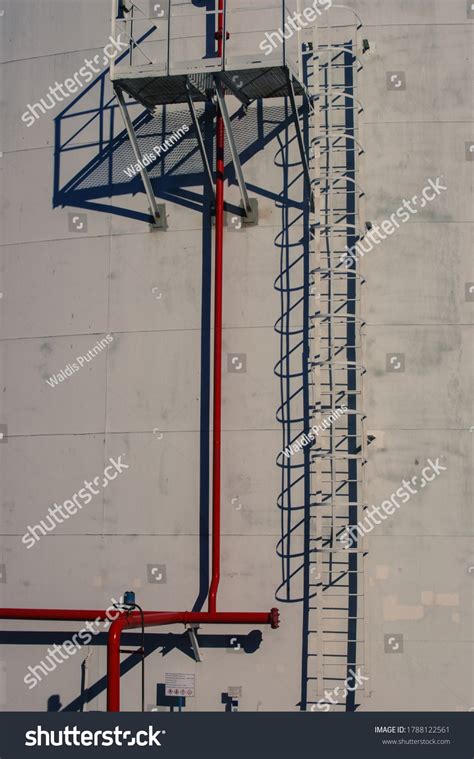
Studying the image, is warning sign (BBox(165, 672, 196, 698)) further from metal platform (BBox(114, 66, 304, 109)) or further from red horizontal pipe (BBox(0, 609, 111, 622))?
metal platform (BBox(114, 66, 304, 109))

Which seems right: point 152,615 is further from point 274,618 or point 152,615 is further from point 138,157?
point 138,157

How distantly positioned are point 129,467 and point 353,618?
3855 millimetres

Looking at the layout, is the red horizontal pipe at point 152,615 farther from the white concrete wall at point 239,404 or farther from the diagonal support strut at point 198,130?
the diagonal support strut at point 198,130

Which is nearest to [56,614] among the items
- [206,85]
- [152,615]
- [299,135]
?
[152,615]

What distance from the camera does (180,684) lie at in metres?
13.5

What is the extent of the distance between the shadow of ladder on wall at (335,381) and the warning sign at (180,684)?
5.13ft

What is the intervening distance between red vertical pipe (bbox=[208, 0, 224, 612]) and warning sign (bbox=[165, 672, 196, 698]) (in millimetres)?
1095

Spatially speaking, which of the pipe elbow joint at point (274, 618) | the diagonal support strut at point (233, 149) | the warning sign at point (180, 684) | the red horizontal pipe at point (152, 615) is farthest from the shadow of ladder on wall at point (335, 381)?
the warning sign at point (180, 684)

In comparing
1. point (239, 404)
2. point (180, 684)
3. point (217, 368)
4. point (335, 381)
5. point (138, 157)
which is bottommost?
point (180, 684)

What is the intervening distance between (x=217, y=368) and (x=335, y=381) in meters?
1.70

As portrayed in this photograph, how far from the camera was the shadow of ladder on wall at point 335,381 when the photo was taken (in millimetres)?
13156

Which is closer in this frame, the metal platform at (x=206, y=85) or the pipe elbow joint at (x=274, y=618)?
the pipe elbow joint at (x=274, y=618)

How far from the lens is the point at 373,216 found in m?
14.3

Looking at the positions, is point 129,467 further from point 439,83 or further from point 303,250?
point 439,83
